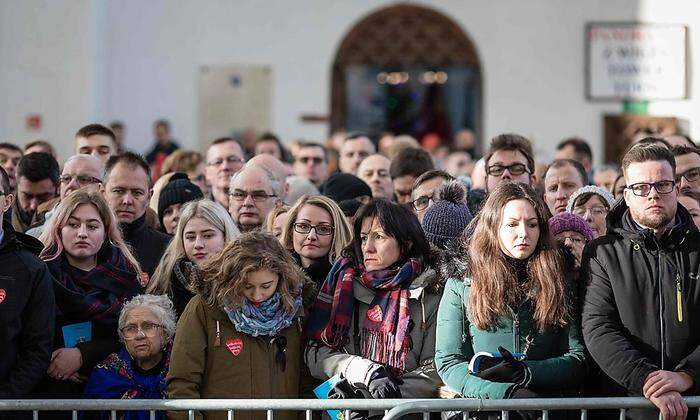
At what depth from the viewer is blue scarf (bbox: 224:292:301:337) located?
5137 millimetres

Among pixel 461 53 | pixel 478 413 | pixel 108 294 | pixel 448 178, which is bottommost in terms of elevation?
pixel 478 413

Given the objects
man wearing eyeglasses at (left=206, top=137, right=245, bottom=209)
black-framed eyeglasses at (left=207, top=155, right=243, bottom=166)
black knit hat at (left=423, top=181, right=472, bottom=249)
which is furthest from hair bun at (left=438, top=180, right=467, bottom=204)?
black-framed eyeglasses at (left=207, top=155, right=243, bottom=166)

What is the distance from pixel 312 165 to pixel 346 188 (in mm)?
1866

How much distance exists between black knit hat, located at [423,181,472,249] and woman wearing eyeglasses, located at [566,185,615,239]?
85cm

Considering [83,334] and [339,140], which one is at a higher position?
[339,140]

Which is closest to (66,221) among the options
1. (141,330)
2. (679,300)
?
(141,330)

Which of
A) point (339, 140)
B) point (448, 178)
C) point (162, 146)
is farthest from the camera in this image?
point (162, 146)

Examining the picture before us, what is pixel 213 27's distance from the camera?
52.4 feet

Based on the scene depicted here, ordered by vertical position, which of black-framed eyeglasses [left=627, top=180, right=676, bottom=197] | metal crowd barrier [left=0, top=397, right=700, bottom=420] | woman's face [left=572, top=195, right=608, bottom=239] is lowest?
metal crowd barrier [left=0, top=397, right=700, bottom=420]

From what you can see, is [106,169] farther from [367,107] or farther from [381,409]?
[367,107]

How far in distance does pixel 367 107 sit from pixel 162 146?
3.17 m

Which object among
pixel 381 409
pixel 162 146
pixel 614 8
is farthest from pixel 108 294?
pixel 614 8

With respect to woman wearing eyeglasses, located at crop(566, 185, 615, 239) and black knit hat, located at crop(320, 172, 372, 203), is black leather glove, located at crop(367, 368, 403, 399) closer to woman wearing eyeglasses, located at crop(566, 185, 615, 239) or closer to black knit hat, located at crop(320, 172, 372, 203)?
woman wearing eyeglasses, located at crop(566, 185, 615, 239)

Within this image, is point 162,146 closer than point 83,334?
No
